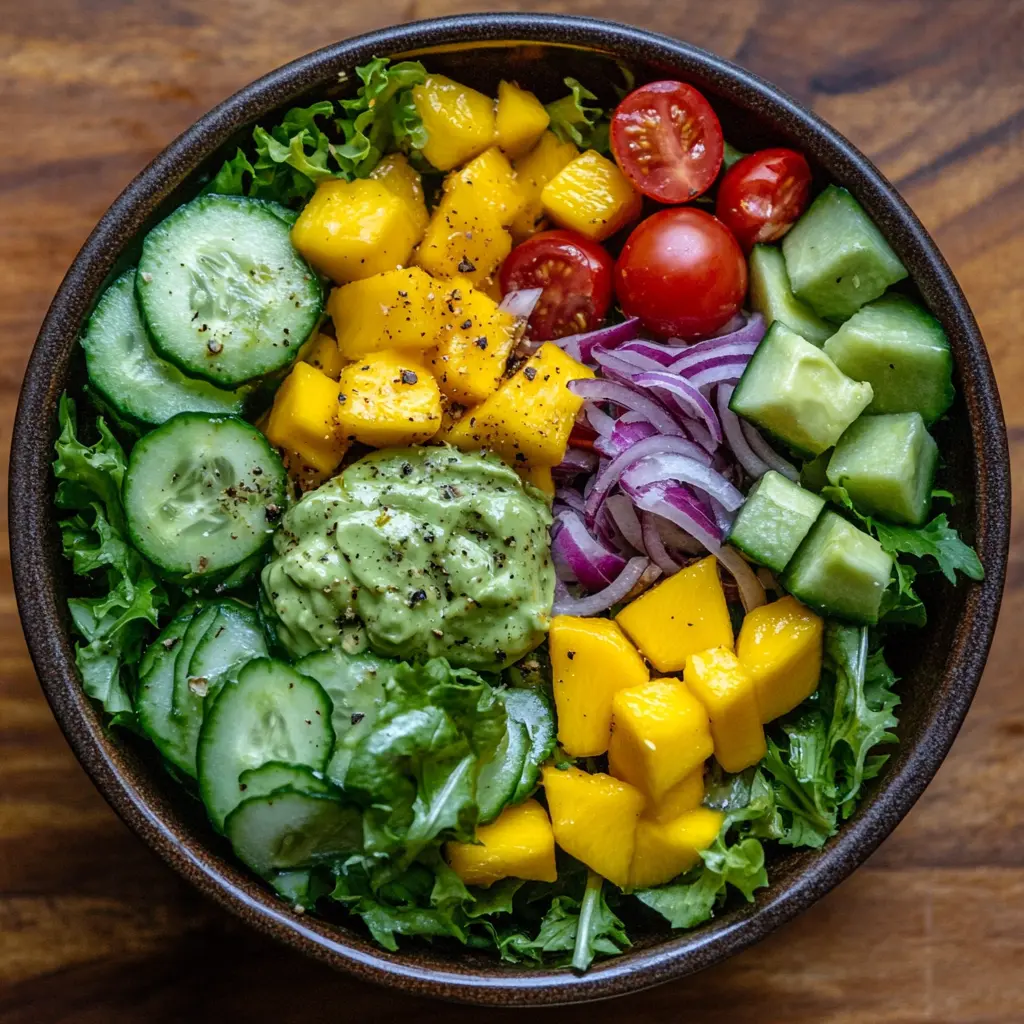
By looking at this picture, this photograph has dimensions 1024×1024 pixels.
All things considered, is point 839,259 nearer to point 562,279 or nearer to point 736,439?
point 736,439

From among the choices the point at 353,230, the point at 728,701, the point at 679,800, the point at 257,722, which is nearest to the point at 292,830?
the point at 257,722

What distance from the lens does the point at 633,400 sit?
2410 millimetres

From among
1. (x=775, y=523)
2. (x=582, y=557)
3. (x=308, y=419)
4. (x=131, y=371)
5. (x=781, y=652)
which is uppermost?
(x=131, y=371)

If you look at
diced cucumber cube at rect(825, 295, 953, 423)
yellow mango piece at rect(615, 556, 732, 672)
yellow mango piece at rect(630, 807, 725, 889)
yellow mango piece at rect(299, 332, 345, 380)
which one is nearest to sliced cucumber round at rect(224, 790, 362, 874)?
yellow mango piece at rect(630, 807, 725, 889)

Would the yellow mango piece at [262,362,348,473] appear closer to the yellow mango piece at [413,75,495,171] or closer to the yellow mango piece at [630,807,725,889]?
the yellow mango piece at [413,75,495,171]

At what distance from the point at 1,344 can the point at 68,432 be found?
55 centimetres

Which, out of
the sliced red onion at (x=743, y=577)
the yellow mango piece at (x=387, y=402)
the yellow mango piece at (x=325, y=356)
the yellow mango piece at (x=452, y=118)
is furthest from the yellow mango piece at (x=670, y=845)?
the yellow mango piece at (x=452, y=118)

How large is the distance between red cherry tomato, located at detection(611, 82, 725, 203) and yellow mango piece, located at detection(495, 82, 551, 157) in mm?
168

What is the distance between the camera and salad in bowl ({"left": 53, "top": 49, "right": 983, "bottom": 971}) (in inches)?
84.7

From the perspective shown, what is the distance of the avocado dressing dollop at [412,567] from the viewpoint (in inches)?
85.7

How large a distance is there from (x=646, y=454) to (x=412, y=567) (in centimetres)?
58

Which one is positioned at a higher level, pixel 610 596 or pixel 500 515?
pixel 500 515

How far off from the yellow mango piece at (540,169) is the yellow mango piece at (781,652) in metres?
1.01

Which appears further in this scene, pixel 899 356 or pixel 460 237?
pixel 460 237
